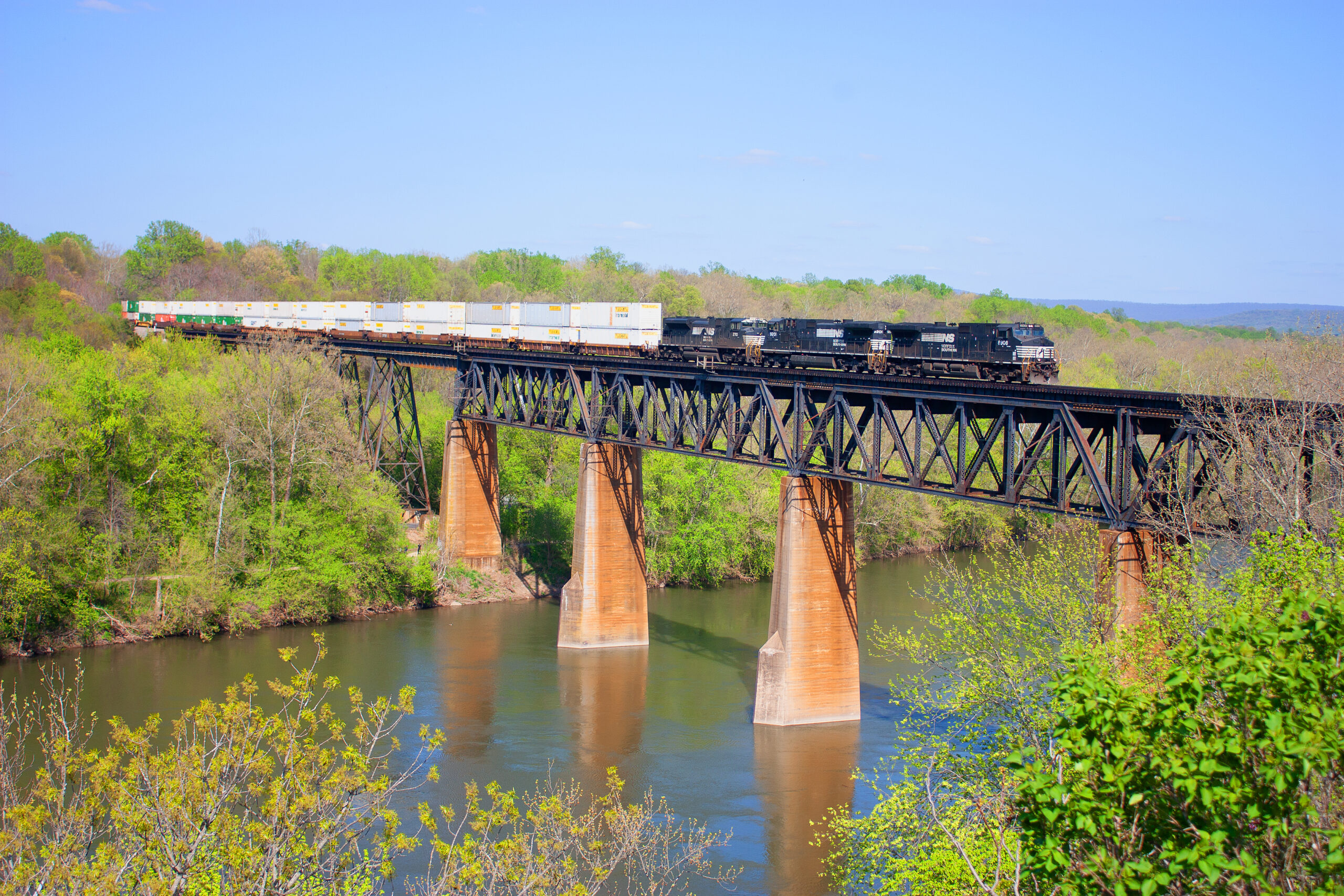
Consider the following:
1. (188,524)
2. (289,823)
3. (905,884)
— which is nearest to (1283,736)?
(289,823)

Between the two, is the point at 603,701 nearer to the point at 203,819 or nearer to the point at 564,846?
the point at 564,846

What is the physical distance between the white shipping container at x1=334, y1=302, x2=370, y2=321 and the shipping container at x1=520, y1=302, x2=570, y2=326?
16.0 meters

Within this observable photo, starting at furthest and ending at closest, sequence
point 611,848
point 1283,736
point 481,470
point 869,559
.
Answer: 1. point 869,559
2. point 481,470
3. point 611,848
4. point 1283,736

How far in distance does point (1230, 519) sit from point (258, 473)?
122ft

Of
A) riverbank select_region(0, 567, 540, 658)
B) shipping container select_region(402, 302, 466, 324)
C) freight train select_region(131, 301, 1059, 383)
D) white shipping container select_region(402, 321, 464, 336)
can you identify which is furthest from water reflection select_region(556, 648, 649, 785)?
shipping container select_region(402, 302, 466, 324)

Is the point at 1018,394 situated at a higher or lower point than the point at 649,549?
higher

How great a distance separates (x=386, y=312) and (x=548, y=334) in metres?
15.5

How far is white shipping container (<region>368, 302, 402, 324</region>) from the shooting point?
5931 centimetres

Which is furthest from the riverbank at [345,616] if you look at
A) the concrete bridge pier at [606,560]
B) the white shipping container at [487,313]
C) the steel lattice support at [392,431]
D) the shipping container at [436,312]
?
the shipping container at [436,312]

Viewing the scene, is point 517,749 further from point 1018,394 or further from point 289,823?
point 289,823

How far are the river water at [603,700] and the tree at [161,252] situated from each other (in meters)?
97.6

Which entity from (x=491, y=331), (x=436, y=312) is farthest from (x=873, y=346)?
(x=436, y=312)

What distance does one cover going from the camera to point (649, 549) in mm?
51969

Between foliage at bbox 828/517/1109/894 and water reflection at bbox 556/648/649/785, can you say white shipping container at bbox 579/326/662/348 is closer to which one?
water reflection at bbox 556/648/649/785
